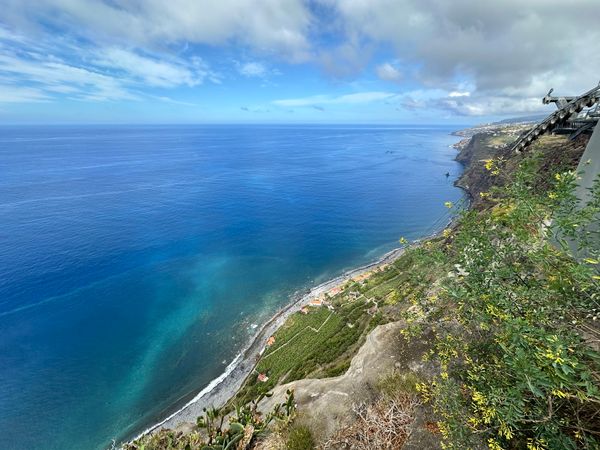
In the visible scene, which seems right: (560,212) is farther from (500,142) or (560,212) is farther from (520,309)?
(500,142)

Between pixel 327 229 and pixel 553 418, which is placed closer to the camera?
pixel 553 418

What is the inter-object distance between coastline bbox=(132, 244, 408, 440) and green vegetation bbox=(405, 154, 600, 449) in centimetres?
2122

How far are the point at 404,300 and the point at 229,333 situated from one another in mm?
30466

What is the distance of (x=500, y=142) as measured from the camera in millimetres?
190875

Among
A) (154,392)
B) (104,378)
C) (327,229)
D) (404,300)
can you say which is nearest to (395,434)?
(404,300)

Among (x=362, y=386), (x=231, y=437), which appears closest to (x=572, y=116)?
(x=362, y=386)

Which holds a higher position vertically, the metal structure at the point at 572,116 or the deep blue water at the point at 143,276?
the metal structure at the point at 572,116

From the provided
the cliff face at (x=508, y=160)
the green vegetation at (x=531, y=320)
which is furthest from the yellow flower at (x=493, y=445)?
the cliff face at (x=508, y=160)

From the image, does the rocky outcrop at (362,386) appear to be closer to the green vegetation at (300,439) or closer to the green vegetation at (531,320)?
the green vegetation at (300,439)

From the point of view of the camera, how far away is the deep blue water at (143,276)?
4228cm

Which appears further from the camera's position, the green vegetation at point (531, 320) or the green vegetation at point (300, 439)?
the green vegetation at point (300, 439)

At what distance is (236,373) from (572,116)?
48356mm

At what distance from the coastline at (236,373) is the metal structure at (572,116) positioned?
1415cm

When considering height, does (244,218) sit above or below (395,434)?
below
